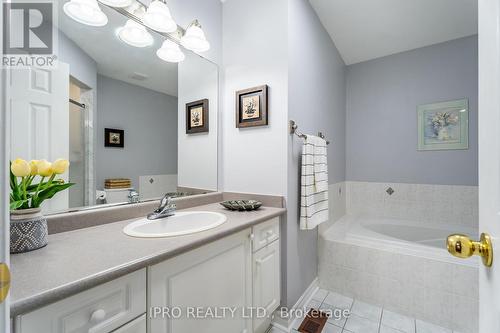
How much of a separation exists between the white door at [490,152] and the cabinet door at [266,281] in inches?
38.7

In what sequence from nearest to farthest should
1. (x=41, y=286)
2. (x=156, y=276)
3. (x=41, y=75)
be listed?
(x=41, y=286) → (x=156, y=276) → (x=41, y=75)

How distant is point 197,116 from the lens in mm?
1724

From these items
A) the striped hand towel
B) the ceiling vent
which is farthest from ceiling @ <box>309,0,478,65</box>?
the ceiling vent

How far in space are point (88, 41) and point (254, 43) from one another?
1085 mm

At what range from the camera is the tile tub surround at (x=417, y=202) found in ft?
7.66

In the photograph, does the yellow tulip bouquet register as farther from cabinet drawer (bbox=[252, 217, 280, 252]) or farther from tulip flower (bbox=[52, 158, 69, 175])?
cabinet drawer (bbox=[252, 217, 280, 252])

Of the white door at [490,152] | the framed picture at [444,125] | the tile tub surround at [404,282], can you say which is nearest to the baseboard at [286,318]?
the tile tub surround at [404,282]

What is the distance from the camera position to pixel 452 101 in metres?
2.41

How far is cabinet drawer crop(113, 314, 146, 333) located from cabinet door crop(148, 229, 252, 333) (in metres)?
0.03

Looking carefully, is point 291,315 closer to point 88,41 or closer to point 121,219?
point 121,219

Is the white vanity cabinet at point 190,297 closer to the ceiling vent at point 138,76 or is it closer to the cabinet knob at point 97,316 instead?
the cabinet knob at point 97,316

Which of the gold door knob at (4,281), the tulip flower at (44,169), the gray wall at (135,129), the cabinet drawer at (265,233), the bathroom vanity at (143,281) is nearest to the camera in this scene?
the gold door knob at (4,281)

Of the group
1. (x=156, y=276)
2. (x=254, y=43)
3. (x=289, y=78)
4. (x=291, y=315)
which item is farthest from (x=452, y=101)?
(x=156, y=276)

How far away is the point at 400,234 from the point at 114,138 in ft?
9.60
